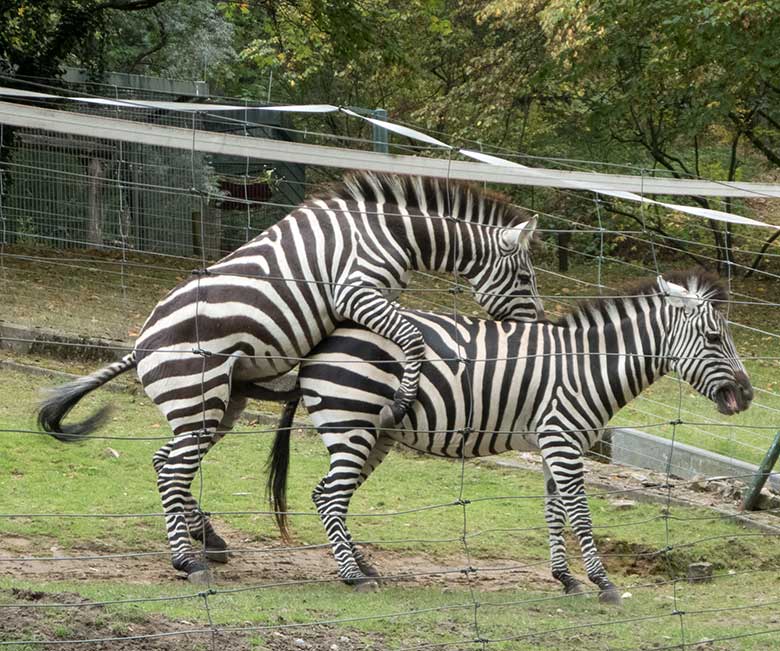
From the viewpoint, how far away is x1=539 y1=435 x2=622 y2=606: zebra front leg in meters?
6.88

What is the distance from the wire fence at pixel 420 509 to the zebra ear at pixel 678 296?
0.43m

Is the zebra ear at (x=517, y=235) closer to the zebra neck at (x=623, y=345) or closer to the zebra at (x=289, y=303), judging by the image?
the zebra at (x=289, y=303)

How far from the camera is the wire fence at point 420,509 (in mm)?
5699

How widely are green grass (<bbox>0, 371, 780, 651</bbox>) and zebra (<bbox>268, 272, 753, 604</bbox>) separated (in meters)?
0.35

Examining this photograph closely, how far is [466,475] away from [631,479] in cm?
128

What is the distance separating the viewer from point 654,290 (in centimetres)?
725

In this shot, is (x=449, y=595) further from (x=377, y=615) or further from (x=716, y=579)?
(x=716, y=579)

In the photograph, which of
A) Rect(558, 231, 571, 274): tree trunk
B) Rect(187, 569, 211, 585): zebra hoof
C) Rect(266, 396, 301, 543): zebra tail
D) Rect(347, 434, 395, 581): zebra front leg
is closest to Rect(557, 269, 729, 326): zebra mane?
Rect(347, 434, 395, 581): zebra front leg

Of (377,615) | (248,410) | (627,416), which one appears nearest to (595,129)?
(627,416)

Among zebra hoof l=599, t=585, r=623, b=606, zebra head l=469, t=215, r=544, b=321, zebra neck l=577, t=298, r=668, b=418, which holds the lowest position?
zebra hoof l=599, t=585, r=623, b=606

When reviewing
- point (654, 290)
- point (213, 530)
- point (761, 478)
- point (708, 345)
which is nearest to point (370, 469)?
point (213, 530)

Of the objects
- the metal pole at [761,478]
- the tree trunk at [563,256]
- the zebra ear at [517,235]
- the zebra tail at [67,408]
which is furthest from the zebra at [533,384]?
the tree trunk at [563,256]

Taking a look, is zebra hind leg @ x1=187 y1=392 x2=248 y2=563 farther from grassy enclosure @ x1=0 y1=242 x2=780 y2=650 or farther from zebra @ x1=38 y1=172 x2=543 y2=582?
grassy enclosure @ x1=0 y1=242 x2=780 y2=650

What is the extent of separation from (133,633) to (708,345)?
3643 millimetres
